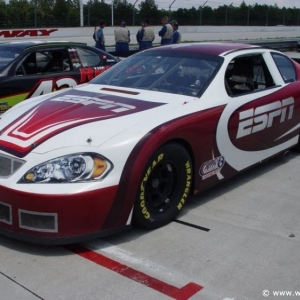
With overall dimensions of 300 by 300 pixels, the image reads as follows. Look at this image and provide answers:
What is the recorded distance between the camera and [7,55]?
7828 mm

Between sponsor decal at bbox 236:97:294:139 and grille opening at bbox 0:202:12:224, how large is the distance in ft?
7.28

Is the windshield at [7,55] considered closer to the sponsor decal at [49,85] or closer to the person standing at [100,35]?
the sponsor decal at [49,85]

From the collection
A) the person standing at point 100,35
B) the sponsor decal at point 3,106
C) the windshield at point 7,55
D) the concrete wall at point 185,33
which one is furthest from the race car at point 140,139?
the concrete wall at point 185,33

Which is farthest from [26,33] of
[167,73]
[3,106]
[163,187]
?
[163,187]

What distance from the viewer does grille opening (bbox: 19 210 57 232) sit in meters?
3.32

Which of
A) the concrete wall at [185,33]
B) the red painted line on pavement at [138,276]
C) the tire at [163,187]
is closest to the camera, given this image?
the red painted line on pavement at [138,276]

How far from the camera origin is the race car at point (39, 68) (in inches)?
295

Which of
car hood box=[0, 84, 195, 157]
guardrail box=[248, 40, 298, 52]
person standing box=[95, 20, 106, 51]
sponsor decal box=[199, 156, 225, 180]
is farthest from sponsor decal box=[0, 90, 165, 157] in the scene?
guardrail box=[248, 40, 298, 52]

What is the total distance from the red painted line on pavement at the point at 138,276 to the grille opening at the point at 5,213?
0.47m

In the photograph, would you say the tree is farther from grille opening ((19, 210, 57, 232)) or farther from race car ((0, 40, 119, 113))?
grille opening ((19, 210, 57, 232))

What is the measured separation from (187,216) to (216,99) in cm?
107

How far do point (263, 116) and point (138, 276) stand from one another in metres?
2.42

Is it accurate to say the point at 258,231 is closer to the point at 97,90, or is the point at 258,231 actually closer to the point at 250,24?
the point at 97,90

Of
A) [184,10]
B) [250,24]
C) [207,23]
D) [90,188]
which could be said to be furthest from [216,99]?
[250,24]
